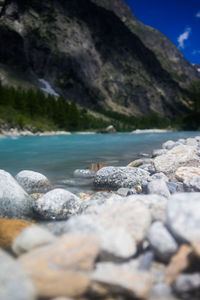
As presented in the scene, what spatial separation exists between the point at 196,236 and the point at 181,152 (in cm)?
572

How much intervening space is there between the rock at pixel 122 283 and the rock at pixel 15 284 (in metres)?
0.48

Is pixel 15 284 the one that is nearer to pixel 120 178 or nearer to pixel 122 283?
pixel 122 283

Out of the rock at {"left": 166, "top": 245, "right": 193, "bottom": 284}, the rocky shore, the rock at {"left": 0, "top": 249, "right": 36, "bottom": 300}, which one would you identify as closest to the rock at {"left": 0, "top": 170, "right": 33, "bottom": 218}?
the rocky shore

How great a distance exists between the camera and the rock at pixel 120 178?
258 inches

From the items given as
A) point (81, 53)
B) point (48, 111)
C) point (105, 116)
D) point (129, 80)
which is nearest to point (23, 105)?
point (48, 111)

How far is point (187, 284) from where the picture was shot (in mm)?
2023

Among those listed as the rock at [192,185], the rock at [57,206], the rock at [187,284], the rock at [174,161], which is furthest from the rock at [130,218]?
the rock at [174,161]

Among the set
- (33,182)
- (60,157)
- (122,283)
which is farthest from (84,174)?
(122,283)

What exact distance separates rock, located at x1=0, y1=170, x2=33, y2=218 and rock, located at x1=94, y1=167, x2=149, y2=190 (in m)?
2.51

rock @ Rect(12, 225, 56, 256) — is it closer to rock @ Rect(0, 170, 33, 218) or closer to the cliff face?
rock @ Rect(0, 170, 33, 218)

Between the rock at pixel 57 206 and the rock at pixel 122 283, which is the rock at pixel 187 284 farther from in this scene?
the rock at pixel 57 206

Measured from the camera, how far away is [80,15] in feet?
477

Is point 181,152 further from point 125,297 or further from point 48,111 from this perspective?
point 48,111

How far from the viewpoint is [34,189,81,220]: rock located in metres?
4.69
